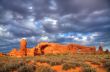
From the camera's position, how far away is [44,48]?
77562 mm

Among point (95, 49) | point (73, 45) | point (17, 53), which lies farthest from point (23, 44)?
point (95, 49)

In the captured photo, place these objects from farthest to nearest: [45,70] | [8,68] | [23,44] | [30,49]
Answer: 1. [30,49]
2. [23,44]
3. [8,68]
4. [45,70]

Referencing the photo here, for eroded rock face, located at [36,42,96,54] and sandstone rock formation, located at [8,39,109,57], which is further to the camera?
eroded rock face, located at [36,42,96,54]

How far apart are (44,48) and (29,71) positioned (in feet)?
214

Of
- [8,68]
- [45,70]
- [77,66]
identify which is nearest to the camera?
[45,70]

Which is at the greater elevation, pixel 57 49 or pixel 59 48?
pixel 59 48

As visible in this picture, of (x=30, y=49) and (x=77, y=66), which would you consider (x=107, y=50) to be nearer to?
(x=30, y=49)

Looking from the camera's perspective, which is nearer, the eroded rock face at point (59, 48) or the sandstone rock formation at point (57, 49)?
the sandstone rock formation at point (57, 49)

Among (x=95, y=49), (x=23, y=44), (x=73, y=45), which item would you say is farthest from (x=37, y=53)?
(x=95, y=49)

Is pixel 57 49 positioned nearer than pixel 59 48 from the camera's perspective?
Yes

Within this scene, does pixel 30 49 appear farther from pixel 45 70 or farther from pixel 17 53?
pixel 45 70

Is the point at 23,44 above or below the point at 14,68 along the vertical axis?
above

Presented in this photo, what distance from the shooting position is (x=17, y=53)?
67688 mm

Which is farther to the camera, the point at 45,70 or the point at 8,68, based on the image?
the point at 8,68
